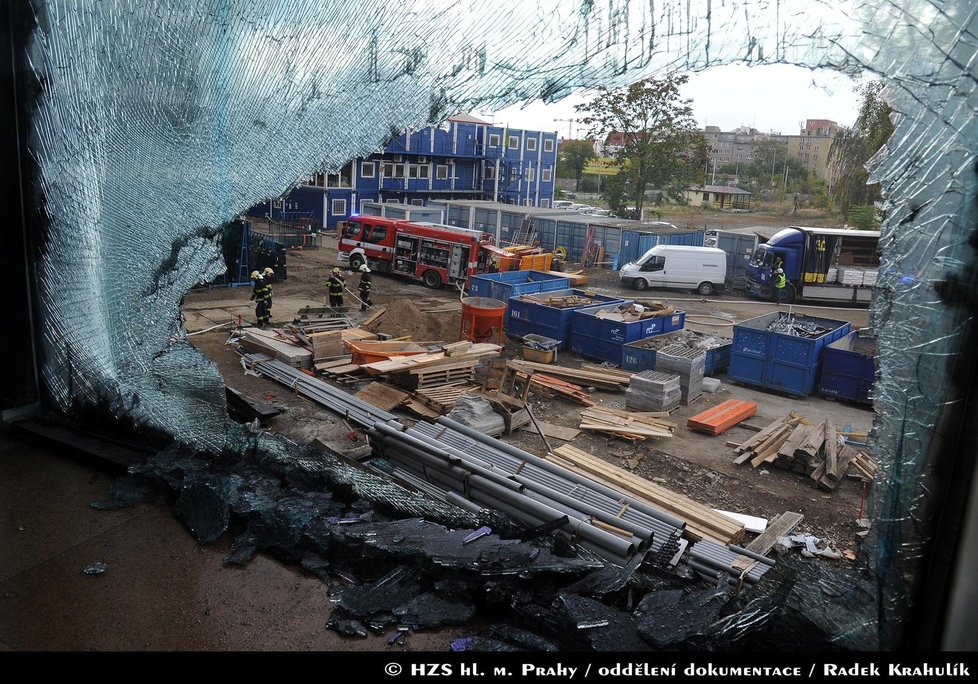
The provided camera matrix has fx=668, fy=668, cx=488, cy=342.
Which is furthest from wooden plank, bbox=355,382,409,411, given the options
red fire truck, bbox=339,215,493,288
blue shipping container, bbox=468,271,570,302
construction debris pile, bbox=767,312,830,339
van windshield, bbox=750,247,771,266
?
van windshield, bbox=750,247,771,266

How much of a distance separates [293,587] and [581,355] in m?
9.32

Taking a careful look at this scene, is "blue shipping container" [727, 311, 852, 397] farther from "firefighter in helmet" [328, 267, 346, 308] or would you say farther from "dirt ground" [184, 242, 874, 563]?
"firefighter in helmet" [328, 267, 346, 308]

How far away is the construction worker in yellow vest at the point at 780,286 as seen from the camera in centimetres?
2031

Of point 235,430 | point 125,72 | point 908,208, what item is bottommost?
point 235,430

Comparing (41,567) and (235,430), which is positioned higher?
(235,430)

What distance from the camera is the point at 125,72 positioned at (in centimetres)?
571

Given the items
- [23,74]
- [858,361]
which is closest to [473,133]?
[858,361]

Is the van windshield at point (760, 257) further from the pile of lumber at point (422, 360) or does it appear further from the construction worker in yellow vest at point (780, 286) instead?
the pile of lumber at point (422, 360)

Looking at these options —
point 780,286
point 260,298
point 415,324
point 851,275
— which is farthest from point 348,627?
point 851,275

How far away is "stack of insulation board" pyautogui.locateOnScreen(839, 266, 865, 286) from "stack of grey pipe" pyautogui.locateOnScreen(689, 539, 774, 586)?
1743cm

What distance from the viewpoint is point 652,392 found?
1059 centimetres

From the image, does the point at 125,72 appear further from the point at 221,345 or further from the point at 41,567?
the point at 221,345

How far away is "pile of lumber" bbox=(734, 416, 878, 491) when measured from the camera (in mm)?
8445

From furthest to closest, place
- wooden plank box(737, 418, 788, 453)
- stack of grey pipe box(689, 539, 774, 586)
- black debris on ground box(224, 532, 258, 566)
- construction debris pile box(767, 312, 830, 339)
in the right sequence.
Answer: construction debris pile box(767, 312, 830, 339)
wooden plank box(737, 418, 788, 453)
black debris on ground box(224, 532, 258, 566)
stack of grey pipe box(689, 539, 774, 586)
